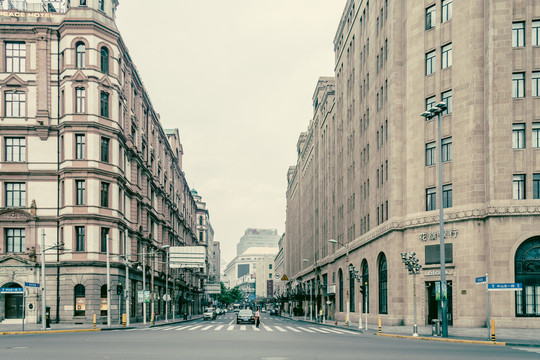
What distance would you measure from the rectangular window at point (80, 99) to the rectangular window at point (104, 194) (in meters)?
7.14

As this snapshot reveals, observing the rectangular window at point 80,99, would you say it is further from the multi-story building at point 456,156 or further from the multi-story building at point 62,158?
the multi-story building at point 456,156

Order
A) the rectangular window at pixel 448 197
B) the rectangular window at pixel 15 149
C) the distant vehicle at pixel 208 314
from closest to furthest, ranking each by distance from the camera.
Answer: the rectangular window at pixel 448 197, the rectangular window at pixel 15 149, the distant vehicle at pixel 208 314

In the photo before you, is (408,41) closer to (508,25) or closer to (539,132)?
(508,25)

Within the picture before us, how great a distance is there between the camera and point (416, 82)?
49625mm

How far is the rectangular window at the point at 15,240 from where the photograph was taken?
2152 inches

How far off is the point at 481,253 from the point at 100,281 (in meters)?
33.6

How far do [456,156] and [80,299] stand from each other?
35.6 metres

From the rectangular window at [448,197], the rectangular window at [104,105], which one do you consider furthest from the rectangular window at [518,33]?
the rectangular window at [104,105]

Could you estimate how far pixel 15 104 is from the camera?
A: 55688mm

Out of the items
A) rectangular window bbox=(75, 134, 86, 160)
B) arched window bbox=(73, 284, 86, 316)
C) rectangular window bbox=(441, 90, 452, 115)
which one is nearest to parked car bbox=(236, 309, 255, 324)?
arched window bbox=(73, 284, 86, 316)

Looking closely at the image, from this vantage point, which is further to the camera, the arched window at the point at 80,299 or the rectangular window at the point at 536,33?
the arched window at the point at 80,299

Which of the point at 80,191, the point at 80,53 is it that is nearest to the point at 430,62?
the point at 80,53

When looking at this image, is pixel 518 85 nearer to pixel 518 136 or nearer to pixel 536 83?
pixel 536 83

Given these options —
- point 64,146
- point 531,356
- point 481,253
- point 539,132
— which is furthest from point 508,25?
point 64,146
